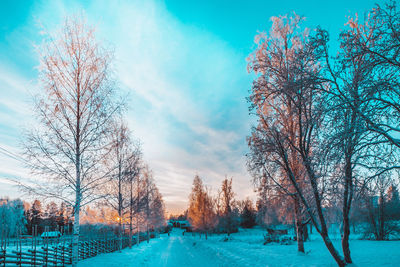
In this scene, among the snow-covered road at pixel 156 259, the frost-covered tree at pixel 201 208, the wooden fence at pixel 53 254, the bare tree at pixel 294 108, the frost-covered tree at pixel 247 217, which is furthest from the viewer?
the frost-covered tree at pixel 247 217

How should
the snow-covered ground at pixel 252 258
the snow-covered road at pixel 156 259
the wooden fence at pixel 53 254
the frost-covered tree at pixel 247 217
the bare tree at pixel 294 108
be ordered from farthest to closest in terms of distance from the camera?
the frost-covered tree at pixel 247 217
the snow-covered road at pixel 156 259
the snow-covered ground at pixel 252 258
the wooden fence at pixel 53 254
the bare tree at pixel 294 108

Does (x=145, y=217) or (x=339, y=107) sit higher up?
(x=339, y=107)

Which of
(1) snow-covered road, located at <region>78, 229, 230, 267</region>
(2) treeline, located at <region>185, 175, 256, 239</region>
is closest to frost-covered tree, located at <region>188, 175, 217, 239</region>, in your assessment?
(2) treeline, located at <region>185, 175, 256, 239</region>

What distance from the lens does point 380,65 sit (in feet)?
19.3

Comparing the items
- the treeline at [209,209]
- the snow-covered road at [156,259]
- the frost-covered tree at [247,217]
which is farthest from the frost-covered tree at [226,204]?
the snow-covered road at [156,259]

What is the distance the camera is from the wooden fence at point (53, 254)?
32.6ft

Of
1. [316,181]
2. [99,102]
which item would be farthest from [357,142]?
[99,102]

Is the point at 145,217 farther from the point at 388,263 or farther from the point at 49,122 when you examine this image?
the point at 388,263

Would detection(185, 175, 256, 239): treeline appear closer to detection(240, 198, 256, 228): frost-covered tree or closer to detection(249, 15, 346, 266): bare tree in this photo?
detection(240, 198, 256, 228): frost-covered tree

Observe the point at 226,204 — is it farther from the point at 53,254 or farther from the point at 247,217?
the point at 53,254

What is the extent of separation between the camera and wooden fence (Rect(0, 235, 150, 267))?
994 cm

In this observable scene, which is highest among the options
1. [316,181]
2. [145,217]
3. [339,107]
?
[339,107]

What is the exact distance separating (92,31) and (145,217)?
28.9 metres

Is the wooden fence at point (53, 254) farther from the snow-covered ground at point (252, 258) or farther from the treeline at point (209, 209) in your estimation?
the treeline at point (209, 209)
